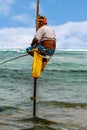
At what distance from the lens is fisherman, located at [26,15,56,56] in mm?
11055

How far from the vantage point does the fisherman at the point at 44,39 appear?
36.3ft

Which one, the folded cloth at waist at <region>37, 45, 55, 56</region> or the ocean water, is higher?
the folded cloth at waist at <region>37, 45, 55, 56</region>

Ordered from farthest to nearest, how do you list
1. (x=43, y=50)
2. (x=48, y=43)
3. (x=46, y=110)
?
(x=46, y=110), (x=48, y=43), (x=43, y=50)

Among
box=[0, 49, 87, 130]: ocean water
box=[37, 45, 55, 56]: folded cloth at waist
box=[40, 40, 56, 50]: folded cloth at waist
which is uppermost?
box=[40, 40, 56, 50]: folded cloth at waist

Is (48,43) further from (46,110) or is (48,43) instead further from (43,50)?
(46,110)

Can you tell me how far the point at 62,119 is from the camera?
1226cm

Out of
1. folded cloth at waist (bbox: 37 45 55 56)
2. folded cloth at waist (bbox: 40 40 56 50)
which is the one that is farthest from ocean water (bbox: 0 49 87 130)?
folded cloth at waist (bbox: 40 40 56 50)

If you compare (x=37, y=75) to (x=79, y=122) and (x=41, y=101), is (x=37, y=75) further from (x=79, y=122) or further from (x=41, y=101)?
(x=41, y=101)

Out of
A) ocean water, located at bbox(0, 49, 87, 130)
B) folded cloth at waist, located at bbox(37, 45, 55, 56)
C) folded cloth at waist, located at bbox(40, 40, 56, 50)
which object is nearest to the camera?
folded cloth at waist, located at bbox(37, 45, 55, 56)

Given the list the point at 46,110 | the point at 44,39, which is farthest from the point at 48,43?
the point at 46,110

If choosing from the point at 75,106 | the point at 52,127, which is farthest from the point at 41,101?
the point at 52,127

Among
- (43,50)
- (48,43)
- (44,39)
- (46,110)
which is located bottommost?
(46,110)

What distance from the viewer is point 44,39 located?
36.4ft

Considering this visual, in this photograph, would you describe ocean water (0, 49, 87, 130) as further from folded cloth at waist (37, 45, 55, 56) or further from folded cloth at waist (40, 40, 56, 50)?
folded cloth at waist (40, 40, 56, 50)
